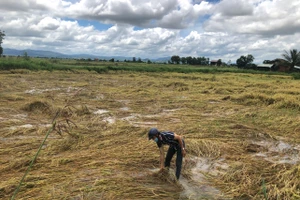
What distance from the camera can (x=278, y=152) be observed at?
558 centimetres

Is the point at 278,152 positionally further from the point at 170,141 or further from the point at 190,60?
the point at 190,60

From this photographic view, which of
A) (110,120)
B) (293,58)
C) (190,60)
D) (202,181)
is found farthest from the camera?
(190,60)

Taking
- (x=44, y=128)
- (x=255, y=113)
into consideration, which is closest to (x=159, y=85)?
(x=255, y=113)

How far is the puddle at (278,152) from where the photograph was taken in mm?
5142

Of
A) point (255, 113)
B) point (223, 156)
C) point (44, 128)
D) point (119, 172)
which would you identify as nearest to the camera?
point (119, 172)

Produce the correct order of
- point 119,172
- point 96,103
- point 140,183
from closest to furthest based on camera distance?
point 140,183 → point 119,172 → point 96,103

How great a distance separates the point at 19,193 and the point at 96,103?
760 centimetres

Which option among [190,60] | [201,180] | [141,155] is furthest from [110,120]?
[190,60]

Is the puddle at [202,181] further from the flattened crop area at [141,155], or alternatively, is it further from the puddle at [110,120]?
the puddle at [110,120]

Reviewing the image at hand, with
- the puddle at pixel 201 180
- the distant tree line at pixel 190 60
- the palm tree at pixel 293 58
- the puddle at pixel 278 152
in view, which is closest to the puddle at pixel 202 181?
the puddle at pixel 201 180

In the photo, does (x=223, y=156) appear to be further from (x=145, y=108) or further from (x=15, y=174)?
(x=145, y=108)

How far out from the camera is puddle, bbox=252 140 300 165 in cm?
514

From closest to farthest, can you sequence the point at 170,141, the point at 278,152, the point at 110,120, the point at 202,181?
the point at 170,141, the point at 202,181, the point at 278,152, the point at 110,120

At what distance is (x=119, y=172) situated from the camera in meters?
4.23
